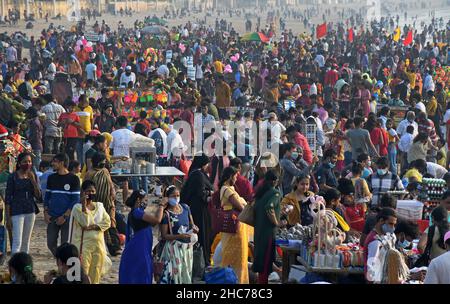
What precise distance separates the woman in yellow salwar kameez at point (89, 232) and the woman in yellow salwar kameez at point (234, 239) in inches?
45.6

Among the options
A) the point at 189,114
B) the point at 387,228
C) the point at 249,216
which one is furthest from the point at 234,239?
the point at 189,114

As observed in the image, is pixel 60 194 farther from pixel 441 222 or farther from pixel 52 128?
pixel 52 128

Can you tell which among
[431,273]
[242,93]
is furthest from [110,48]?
[431,273]

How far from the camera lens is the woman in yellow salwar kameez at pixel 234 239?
1063cm

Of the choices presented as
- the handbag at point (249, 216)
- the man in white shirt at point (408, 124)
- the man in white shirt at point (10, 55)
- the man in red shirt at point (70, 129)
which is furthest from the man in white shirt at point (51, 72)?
the handbag at point (249, 216)

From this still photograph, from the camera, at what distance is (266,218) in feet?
33.7

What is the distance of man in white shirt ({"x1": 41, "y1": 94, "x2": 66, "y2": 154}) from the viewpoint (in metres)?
16.2

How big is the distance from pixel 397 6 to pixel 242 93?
107314mm

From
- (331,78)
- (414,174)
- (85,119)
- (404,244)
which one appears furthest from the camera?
(331,78)

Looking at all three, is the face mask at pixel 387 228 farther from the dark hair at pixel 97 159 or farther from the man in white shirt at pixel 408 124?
the man in white shirt at pixel 408 124

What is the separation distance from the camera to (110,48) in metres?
36.3

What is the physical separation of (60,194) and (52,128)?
5.29 m

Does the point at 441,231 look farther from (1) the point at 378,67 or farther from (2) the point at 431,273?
(1) the point at 378,67

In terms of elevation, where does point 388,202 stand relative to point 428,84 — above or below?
above
